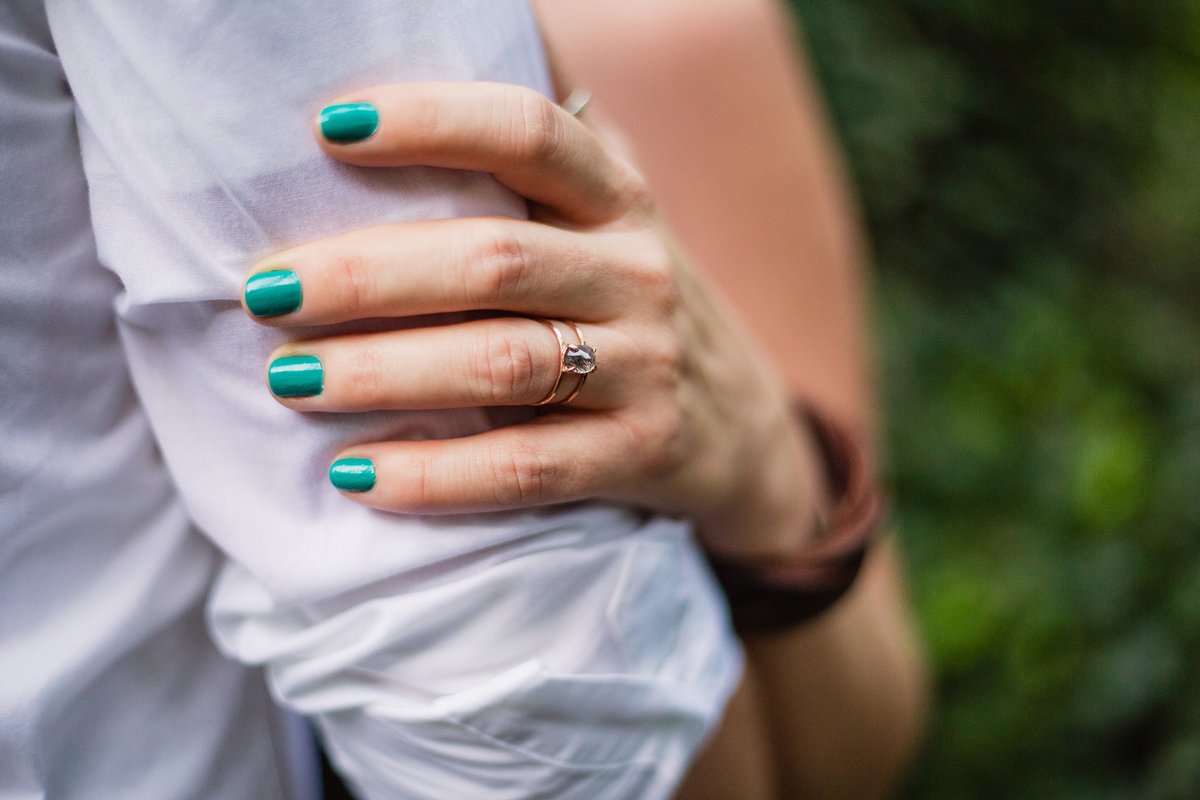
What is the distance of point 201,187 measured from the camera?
541 mm

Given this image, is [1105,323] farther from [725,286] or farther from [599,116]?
[599,116]

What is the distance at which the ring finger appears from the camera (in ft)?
1.87

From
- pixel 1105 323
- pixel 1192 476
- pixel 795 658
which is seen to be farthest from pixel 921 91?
pixel 795 658

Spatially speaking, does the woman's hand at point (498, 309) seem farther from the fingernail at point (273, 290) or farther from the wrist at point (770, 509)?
the wrist at point (770, 509)

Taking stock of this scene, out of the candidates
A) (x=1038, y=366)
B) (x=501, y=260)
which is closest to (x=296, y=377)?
(x=501, y=260)

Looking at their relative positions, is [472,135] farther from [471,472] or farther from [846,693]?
[846,693]

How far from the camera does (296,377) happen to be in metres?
0.57

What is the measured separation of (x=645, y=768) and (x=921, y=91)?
6.62ft

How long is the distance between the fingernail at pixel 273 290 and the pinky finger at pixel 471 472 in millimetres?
108

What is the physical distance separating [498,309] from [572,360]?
60mm

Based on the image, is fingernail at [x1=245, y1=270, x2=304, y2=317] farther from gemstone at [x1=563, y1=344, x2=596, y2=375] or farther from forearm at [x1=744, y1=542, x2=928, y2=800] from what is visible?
forearm at [x1=744, y1=542, x2=928, y2=800]

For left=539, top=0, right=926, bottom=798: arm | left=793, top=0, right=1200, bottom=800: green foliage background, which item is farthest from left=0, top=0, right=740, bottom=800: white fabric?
left=793, top=0, right=1200, bottom=800: green foliage background

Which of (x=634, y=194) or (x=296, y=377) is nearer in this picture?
(x=296, y=377)

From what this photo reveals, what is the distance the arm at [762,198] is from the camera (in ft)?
3.66
